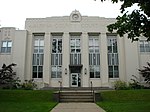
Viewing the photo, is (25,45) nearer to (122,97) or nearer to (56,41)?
(56,41)

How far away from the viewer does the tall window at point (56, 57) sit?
33781mm

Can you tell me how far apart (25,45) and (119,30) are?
82.6ft

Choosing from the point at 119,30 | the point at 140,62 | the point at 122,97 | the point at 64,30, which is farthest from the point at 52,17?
the point at 119,30

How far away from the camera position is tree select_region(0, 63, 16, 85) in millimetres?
30328

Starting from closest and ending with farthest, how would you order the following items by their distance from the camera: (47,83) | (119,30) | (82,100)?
(119,30)
(82,100)
(47,83)

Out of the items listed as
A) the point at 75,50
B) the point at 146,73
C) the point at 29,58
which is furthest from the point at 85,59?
the point at 146,73

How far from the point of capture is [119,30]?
10.4 m

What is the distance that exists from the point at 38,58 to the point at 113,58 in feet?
36.8

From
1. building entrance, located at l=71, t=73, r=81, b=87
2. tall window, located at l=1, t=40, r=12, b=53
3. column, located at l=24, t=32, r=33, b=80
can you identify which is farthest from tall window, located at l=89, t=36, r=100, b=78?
tall window, located at l=1, t=40, r=12, b=53

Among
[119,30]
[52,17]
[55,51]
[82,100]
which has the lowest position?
[82,100]

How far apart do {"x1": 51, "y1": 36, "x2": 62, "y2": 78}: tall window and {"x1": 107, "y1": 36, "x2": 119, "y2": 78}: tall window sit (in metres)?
7.35

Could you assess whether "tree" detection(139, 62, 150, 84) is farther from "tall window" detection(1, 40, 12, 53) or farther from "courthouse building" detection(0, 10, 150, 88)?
"tall window" detection(1, 40, 12, 53)

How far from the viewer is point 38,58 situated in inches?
1345

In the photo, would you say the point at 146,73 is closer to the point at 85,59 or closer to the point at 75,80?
the point at 85,59
